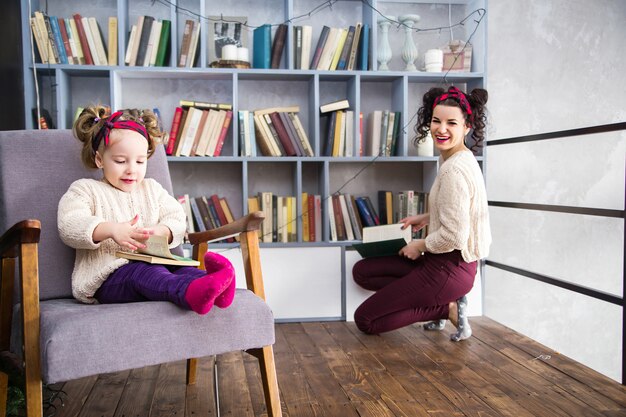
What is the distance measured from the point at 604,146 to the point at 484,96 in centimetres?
149

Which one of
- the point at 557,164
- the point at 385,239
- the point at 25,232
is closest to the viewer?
the point at 25,232

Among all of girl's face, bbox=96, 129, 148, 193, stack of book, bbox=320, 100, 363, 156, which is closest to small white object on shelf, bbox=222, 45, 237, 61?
stack of book, bbox=320, 100, 363, 156

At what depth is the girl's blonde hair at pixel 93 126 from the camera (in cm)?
195

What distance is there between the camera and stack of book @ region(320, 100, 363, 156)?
11.1ft

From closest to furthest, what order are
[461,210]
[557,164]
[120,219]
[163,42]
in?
[120,219]
[461,210]
[163,42]
[557,164]

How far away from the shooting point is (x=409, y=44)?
351cm

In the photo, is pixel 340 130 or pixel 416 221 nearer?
pixel 416 221

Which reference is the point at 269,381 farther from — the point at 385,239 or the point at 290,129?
the point at 290,129

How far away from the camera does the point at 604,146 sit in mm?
3973

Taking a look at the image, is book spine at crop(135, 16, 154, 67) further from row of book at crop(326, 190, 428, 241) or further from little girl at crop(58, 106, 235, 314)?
little girl at crop(58, 106, 235, 314)

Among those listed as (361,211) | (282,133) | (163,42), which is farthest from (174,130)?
(361,211)

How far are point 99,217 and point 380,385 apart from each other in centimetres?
109

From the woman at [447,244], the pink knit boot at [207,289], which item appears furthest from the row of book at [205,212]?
the pink knit boot at [207,289]

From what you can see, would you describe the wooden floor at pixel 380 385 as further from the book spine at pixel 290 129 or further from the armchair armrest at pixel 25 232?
the book spine at pixel 290 129
